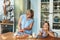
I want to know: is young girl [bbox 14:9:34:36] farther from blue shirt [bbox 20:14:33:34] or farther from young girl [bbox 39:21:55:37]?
young girl [bbox 39:21:55:37]

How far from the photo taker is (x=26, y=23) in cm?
215

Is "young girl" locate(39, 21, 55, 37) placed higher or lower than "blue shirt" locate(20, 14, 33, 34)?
lower

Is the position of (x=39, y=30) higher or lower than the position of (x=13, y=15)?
lower

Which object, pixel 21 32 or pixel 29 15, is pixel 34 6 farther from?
pixel 21 32

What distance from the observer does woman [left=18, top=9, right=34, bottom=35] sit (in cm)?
213

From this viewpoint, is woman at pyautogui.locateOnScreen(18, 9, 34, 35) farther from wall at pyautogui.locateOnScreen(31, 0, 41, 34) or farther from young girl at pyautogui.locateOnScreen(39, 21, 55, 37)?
young girl at pyautogui.locateOnScreen(39, 21, 55, 37)

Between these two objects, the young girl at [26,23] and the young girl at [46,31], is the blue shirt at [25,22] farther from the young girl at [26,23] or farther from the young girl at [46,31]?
the young girl at [46,31]

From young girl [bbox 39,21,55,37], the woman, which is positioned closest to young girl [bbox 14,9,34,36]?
the woman

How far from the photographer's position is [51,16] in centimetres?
211

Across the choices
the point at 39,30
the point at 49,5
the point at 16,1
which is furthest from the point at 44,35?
the point at 16,1

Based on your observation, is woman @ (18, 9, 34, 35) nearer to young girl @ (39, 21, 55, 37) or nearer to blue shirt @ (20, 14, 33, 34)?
blue shirt @ (20, 14, 33, 34)

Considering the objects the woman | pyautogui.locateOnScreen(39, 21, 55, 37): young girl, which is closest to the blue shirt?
the woman

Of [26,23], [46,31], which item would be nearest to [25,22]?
[26,23]

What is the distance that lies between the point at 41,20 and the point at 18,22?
31 cm
